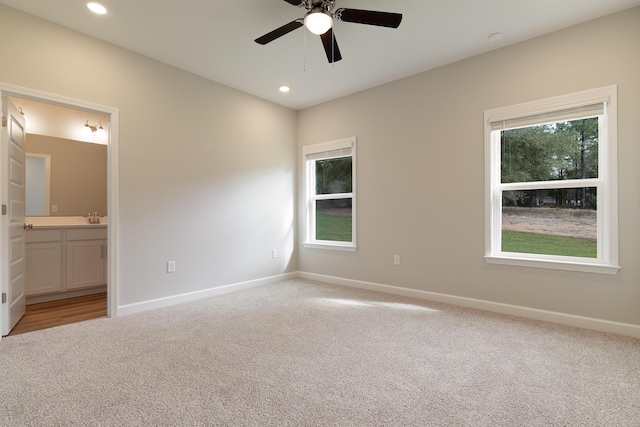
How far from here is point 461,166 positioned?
347 centimetres

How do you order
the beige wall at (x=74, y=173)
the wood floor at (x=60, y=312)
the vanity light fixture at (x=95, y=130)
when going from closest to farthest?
the wood floor at (x=60, y=312) → the beige wall at (x=74, y=173) → the vanity light fixture at (x=95, y=130)

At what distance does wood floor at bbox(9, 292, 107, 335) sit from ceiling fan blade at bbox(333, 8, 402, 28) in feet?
11.8

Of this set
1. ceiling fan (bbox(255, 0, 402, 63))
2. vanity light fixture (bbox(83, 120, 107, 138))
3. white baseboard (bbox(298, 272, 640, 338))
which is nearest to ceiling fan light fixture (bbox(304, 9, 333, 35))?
ceiling fan (bbox(255, 0, 402, 63))

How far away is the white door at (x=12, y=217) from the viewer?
8.63ft

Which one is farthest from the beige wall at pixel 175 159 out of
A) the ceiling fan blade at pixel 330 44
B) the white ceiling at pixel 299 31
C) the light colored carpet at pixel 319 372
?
the ceiling fan blade at pixel 330 44

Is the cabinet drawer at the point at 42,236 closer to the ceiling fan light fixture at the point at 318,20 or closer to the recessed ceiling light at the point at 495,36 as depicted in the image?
the ceiling fan light fixture at the point at 318,20

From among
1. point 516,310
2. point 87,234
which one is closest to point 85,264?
point 87,234

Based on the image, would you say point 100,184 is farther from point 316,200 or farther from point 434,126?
point 434,126

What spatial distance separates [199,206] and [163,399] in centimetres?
246

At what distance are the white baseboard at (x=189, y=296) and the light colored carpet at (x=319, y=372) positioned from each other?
0.54 feet

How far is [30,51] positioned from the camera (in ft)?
8.77

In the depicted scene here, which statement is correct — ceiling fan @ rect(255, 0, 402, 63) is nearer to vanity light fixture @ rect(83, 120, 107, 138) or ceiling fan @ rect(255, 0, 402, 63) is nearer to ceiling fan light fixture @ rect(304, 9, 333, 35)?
ceiling fan light fixture @ rect(304, 9, 333, 35)

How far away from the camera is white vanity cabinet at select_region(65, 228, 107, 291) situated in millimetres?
3943

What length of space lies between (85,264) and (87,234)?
39 centimetres
